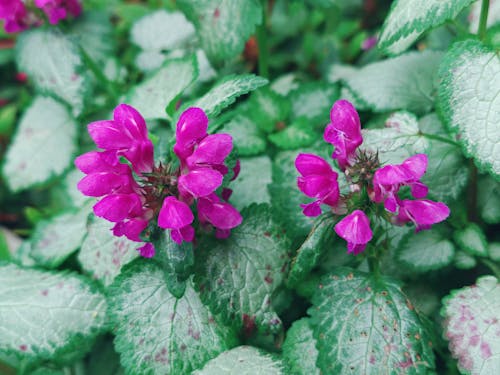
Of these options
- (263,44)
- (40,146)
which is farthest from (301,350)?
(40,146)

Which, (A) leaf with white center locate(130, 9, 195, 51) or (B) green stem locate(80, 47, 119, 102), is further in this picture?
(A) leaf with white center locate(130, 9, 195, 51)

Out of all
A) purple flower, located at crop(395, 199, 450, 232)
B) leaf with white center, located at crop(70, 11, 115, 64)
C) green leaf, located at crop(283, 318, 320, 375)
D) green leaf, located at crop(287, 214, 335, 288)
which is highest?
leaf with white center, located at crop(70, 11, 115, 64)

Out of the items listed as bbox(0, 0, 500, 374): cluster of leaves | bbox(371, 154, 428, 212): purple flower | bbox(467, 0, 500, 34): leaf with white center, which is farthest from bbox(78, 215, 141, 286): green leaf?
bbox(467, 0, 500, 34): leaf with white center

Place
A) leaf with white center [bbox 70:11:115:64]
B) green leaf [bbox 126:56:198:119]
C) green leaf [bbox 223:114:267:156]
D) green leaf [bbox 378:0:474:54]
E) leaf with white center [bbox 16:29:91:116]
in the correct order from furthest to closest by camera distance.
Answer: leaf with white center [bbox 70:11:115:64], leaf with white center [bbox 16:29:91:116], green leaf [bbox 223:114:267:156], green leaf [bbox 126:56:198:119], green leaf [bbox 378:0:474:54]

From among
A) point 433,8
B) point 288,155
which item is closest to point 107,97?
point 288,155

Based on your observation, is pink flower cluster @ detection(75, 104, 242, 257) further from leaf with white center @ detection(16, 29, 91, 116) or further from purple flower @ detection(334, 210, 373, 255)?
leaf with white center @ detection(16, 29, 91, 116)

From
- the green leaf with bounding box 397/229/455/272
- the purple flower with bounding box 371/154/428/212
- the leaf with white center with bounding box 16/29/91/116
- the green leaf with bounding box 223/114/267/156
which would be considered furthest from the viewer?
the leaf with white center with bounding box 16/29/91/116

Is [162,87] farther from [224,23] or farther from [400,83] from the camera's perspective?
[400,83]
